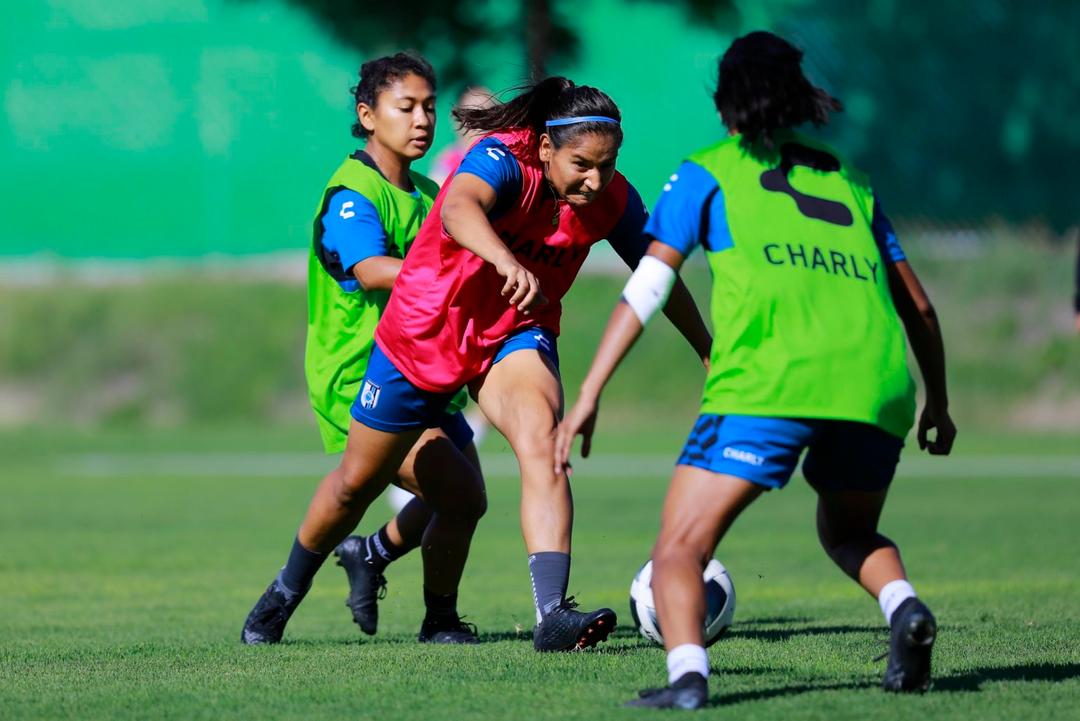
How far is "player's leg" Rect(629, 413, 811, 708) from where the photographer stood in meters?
4.50

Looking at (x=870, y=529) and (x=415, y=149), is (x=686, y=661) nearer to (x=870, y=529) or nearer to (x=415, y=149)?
(x=870, y=529)

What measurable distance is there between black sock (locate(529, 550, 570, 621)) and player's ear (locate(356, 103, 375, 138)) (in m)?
1.96

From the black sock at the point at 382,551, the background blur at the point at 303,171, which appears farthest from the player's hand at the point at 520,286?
the background blur at the point at 303,171

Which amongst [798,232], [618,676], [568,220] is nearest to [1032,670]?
[618,676]

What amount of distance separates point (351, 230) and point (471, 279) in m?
0.70

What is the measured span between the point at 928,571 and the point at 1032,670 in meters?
3.87

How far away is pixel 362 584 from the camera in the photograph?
273 inches

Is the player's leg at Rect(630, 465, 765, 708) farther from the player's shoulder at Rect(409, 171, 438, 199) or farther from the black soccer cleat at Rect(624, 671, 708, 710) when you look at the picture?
the player's shoulder at Rect(409, 171, 438, 199)

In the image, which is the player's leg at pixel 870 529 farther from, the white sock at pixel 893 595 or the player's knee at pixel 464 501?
the player's knee at pixel 464 501

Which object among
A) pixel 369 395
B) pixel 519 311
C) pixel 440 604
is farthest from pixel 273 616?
pixel 519 311

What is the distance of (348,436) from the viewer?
20.3 feet

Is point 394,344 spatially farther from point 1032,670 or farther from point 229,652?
point 1032,670

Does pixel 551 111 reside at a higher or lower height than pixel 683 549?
higher

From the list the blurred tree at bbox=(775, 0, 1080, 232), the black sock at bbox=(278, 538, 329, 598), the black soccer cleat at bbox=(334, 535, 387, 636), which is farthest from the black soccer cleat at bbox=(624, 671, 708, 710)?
the blurred tree at bbox=(775, 0, 1080, 232)
